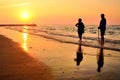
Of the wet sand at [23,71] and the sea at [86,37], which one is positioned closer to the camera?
the wet sand at [23,71]

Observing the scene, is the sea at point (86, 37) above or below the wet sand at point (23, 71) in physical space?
above

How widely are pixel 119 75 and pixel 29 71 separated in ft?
10.6

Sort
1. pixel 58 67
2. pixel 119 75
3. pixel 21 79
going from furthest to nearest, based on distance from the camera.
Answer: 1. pixel 58 67
2. pixel 119 75
3. pixel 21 79

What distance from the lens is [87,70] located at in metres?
10.8

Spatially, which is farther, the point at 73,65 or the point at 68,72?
the point at 73,65

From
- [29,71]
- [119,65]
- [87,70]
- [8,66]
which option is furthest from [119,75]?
[8,66]

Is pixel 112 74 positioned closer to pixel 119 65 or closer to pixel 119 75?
pixel 119 75

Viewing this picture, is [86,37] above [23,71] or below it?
above

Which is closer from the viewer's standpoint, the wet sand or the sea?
the wet sand

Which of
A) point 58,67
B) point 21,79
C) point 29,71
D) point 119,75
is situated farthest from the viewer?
point 58,67

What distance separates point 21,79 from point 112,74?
3.21 m

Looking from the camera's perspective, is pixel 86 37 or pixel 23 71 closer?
pixel 23 71

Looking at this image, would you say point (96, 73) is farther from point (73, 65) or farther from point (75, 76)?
point (73, 65)

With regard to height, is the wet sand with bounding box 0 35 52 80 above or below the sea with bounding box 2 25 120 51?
below
